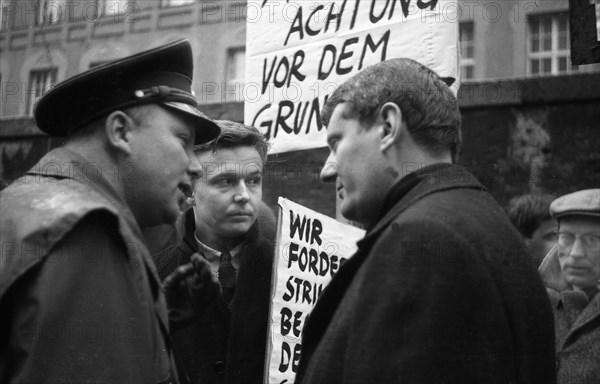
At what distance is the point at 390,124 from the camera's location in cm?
215

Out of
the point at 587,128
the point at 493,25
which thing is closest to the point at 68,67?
the point at 493,25

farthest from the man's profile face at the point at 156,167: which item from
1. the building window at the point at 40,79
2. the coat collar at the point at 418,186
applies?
the building window at the point at 40,79

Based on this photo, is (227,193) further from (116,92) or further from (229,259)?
(116,92)

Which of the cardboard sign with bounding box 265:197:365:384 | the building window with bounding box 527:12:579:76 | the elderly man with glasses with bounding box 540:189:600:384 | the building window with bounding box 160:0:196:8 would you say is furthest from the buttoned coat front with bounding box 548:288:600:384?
the building window with bounding box 160:0:196:8

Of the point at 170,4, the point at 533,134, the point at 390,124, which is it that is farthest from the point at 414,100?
the point at 170,4

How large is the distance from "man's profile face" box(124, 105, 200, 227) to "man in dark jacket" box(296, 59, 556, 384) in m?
0.52

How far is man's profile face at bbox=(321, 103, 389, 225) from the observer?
7.14ft

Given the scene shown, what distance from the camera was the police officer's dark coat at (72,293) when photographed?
1596 millimetres

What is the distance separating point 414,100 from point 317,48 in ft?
6.59

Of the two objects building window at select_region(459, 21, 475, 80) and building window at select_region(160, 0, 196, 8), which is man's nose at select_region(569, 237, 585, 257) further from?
building window at select_region(160, 0, 196, 8)

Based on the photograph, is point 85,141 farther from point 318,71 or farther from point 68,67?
point 68,67

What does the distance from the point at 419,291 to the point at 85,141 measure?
1058mm

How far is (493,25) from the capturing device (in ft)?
66.1

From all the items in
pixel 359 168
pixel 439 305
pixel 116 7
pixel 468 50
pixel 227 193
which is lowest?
pixel 439 305
